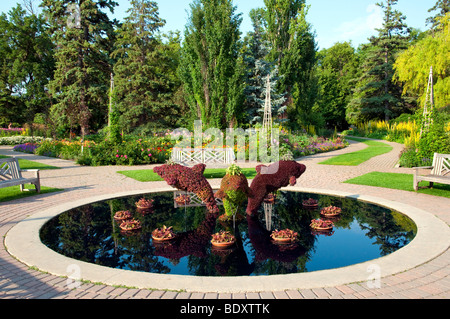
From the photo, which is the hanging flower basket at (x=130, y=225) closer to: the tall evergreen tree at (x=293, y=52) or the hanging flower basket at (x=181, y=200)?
the hanging flower basket at (x=181, y=200)

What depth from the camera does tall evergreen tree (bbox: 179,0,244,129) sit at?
729 inches

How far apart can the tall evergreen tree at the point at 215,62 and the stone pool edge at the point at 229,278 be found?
14.7 metres

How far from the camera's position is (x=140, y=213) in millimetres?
6711

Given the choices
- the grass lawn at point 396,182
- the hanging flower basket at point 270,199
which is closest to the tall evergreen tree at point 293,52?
the grass lawn at point 396,182

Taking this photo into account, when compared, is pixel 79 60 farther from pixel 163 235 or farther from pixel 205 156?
pixel 163 235

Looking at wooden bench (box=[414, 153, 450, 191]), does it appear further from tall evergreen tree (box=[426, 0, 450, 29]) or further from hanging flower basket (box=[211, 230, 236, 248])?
tall evergreen tree (box=[426, 0, 450, 29])

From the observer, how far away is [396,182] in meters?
9.78

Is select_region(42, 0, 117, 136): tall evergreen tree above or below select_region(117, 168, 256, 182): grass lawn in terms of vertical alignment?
above

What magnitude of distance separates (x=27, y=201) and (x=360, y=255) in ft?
25.2

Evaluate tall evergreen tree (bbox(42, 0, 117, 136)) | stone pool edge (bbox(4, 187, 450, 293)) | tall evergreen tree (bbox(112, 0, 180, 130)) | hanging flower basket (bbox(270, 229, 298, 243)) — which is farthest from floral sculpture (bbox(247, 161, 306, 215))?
tall evergreen tree (bbox(42, 0, 117, 136))

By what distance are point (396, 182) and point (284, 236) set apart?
21.7 feet

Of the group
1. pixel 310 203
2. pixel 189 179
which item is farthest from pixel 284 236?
pixel 310 203

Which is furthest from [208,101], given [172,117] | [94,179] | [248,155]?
[94,179]

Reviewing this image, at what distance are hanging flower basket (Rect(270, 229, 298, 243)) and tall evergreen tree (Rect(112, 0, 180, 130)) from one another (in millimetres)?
21956
